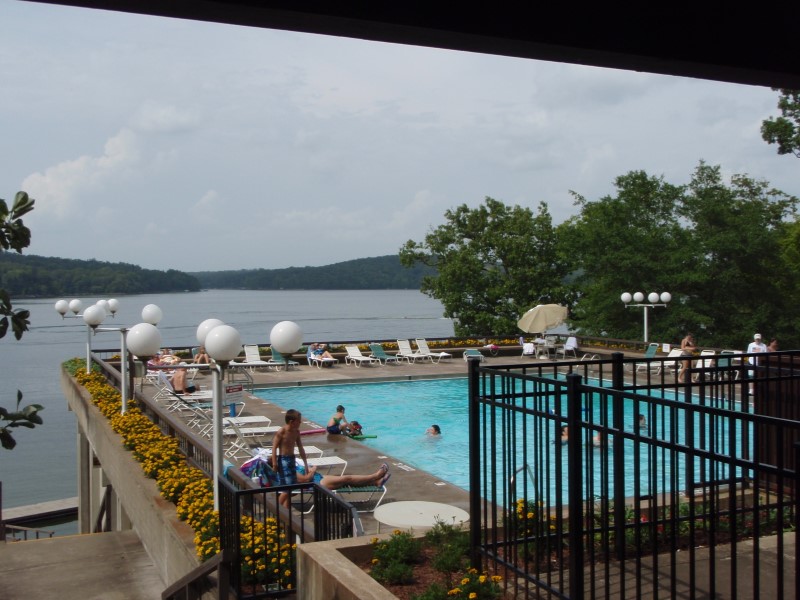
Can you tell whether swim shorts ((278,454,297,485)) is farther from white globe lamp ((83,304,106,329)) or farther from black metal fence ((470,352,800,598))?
white globe lamp ((83,304,106,329))

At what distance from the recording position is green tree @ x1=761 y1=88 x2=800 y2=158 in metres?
29.6

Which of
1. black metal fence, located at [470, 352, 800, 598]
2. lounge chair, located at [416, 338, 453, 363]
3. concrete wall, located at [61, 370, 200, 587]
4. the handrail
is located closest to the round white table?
black metal fence, located at [470, 352, 800, 598]

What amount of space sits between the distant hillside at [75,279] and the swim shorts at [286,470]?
3.45 meters

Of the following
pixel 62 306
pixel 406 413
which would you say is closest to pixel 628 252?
pixel 406 413

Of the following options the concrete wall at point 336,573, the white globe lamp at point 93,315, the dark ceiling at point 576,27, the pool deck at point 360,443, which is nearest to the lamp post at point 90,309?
the white globe lamp at point 93,315

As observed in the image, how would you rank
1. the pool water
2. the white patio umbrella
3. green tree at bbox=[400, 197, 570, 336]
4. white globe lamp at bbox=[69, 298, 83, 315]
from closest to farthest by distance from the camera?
the pool water < white globe lamp at bbox=[69, 298, 83, 315] < the white patio umbrella < green tree at bbox=[400, 197, 570, 336]

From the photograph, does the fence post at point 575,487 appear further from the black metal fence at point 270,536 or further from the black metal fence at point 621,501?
the black metal fence at point 270,536

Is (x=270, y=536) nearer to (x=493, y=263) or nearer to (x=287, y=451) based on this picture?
(x=287, y=451)

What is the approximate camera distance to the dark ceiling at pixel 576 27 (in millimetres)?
2982

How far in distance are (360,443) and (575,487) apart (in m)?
10.2

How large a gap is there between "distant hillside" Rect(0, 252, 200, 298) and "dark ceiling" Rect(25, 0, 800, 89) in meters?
1.44

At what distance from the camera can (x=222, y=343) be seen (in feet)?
28.3

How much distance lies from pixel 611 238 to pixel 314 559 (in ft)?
119

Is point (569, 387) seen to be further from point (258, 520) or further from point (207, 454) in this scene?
point (207, 454)
